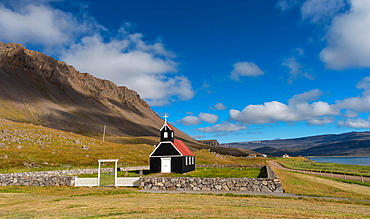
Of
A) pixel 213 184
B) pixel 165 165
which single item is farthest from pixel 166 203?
pixel 165 165

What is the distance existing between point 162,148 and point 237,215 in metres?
31.3

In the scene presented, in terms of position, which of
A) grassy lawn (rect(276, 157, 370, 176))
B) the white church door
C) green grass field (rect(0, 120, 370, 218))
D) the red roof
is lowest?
grassy lawn (rect(276, 157, 370, 176))

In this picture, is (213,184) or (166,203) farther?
(213,184)

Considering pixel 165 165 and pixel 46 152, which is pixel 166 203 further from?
pixel 46 152

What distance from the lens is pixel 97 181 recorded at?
29219 mm

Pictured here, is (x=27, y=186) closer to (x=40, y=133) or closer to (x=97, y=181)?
(x=97, y=181)

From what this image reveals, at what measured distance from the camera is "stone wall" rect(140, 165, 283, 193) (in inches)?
964

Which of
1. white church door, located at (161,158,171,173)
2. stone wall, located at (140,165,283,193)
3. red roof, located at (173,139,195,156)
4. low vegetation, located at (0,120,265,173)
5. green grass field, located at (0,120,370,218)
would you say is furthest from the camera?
low vegetation, located at (0,120,265,173)

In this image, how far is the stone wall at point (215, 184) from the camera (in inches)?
→ 964

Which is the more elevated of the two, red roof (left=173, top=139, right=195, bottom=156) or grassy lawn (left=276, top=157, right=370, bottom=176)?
red roof (left=173, top=139, right=195, bottom=156)

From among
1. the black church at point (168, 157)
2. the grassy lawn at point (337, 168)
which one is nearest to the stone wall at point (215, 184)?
the black church at point (168, 157)

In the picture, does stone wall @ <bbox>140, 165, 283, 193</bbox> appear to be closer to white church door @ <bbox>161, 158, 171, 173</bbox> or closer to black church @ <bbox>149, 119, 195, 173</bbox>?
black church @ <bbox>149, 119, 195, 173</bbox>

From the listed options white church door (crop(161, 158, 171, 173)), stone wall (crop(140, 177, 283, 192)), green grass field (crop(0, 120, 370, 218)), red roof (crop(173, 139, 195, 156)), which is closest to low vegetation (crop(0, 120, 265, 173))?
green grass field (crop(0, 120, 370, 218))

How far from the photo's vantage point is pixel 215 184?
2572cm
